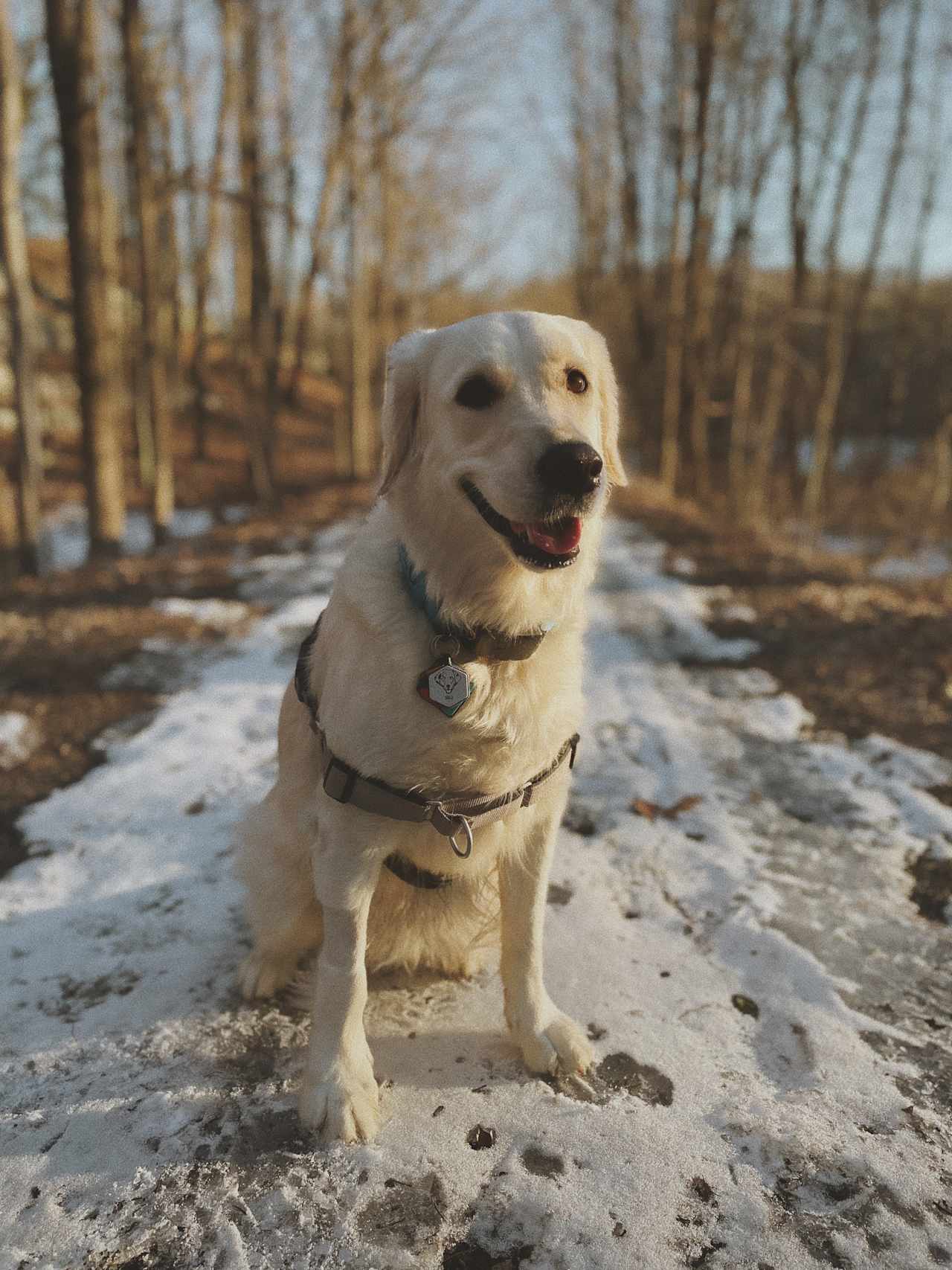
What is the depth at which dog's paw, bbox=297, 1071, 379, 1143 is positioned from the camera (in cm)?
182

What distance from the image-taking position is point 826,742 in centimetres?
401

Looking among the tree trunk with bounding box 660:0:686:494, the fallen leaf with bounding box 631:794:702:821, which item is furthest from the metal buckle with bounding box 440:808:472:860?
the tree trunk with bounding box 660:0:686:494

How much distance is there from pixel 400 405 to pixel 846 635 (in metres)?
4.49

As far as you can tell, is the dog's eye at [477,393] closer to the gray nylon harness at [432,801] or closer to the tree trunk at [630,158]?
the gray nylon harness at [432,801]

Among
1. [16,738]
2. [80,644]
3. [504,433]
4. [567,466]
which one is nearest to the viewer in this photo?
[567,466]

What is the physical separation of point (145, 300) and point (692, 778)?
7.98 m

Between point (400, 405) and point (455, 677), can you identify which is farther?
point (400, 405)

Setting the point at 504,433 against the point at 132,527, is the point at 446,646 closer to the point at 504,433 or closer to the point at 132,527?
the point at 504,433

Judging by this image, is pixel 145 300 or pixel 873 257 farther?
pixel 873 257

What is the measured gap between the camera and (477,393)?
6.11 feet

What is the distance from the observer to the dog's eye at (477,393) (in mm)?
1851

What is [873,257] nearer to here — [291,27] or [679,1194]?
[291,27]

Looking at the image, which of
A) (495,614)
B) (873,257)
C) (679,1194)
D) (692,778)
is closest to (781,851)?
(692,778)

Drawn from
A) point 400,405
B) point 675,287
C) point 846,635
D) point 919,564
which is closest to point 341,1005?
point 400,405
